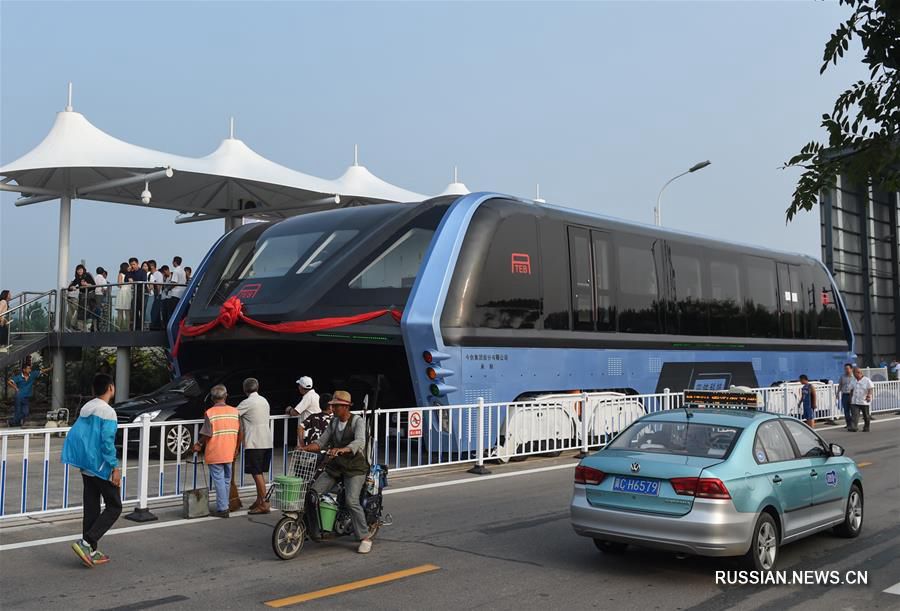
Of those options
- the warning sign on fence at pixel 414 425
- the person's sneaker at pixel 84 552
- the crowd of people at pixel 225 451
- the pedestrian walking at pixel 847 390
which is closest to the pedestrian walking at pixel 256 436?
the crowd of people at pixel 225 451

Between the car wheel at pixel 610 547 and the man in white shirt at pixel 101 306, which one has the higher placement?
the man in white shirt at pixel 101 306

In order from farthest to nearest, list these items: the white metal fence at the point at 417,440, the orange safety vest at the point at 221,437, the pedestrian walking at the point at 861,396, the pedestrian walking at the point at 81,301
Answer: the pedestrian walking at the point at 81,301 → the pedestrian walking at the point at 861,396 → the white metal fence at the point at 417,440 → the orange safety vest at the point at 221,437

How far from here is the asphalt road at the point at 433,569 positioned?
6556 mm

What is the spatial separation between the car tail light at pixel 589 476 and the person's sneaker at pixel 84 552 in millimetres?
4393

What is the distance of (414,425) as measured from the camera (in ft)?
42.5

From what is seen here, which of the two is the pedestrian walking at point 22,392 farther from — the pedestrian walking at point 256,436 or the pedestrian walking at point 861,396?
the pedestrian walking at point 861,396

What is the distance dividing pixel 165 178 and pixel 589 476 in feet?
61.7

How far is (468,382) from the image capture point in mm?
13867

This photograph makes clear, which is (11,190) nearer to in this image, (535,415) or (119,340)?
(119,340)

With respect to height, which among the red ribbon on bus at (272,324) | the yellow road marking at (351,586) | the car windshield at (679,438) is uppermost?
the red ribbon on bus at (272,324)

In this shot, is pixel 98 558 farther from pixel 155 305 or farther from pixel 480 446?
pixel 155 305

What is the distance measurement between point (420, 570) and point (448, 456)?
259 inches

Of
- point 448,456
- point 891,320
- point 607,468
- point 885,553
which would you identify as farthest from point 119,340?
point 891,320

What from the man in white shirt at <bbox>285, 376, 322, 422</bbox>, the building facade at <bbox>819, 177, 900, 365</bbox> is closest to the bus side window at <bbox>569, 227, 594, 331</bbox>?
the man in white shirt at <bbox>285, 376, 322, 422</bbox>
